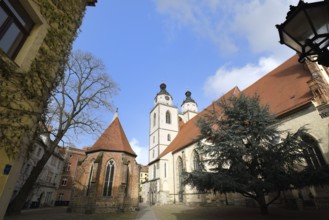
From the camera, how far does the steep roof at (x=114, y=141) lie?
1959cm

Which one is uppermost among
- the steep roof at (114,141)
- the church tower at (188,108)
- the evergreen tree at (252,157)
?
the church tower at (188,108)

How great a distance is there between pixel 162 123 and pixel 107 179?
2223 cm

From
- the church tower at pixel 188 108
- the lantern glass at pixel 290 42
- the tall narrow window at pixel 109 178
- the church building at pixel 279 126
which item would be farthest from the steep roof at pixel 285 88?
the church tower at pixel 188 108

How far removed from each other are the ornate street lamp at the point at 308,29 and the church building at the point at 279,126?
9506 mm

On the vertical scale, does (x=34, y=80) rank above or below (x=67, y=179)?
below

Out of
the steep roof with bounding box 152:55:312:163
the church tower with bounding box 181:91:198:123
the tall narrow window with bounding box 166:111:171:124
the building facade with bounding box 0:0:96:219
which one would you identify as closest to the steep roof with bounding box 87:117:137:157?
the steep roof with bounding box 152:55:312:163

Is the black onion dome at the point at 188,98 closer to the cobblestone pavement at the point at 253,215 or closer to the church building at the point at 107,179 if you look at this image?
the church building at the point at 107,179

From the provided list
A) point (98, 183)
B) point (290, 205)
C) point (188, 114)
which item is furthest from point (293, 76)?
point (188, 114)

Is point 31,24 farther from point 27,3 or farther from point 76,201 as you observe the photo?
point 76,201

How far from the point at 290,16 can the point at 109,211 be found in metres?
19.0

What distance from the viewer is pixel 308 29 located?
2801 mm

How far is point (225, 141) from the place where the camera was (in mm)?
11008

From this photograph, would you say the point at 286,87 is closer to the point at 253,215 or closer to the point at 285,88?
the point at 285,88

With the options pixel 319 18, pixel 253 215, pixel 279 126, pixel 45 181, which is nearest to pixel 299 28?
pixel 319 18
